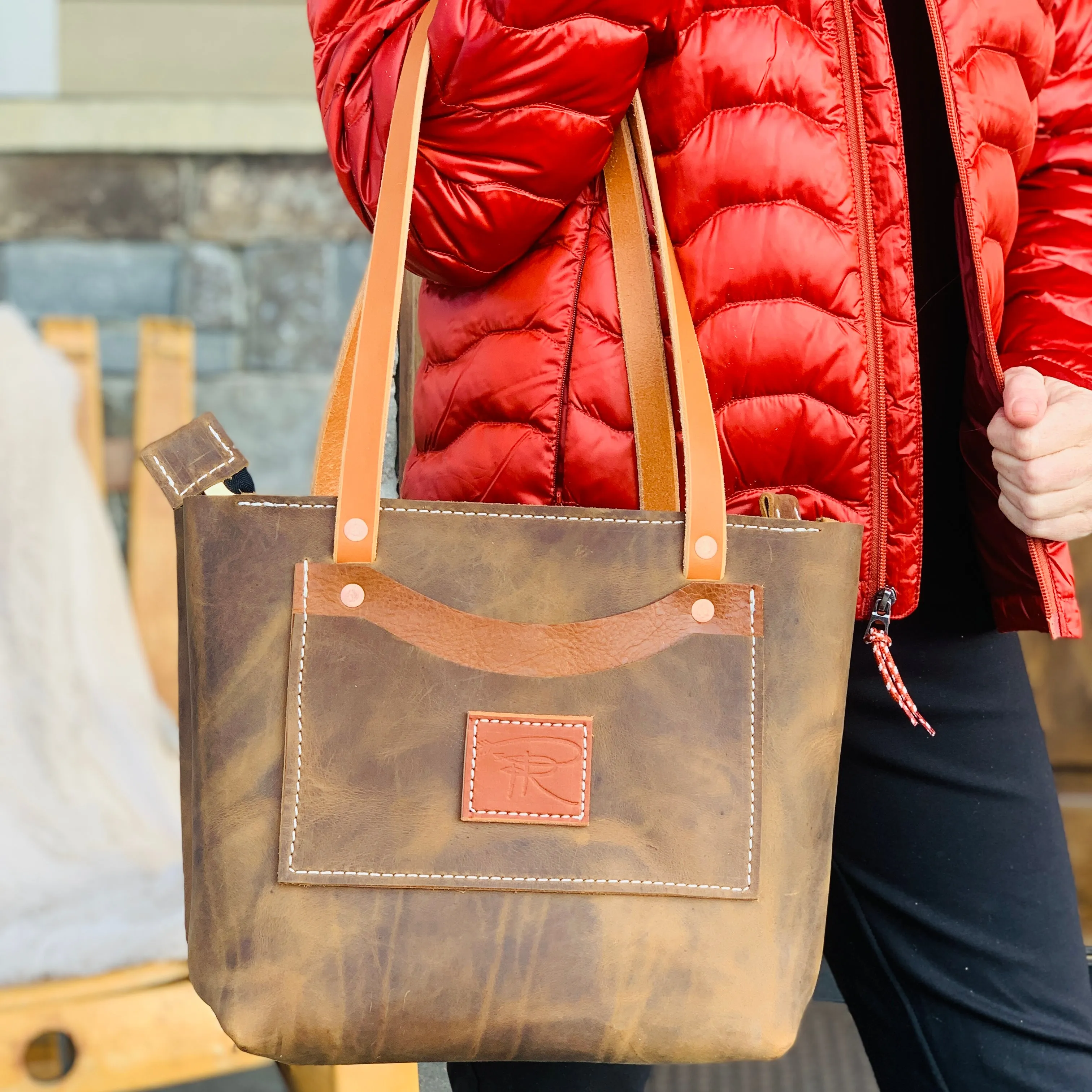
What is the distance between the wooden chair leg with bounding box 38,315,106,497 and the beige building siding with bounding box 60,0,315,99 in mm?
430

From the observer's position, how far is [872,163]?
66 cm

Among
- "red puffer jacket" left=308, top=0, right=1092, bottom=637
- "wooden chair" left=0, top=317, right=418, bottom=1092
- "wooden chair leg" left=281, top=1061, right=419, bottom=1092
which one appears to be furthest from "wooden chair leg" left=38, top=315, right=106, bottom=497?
"red puffer jacket" left=308, top=0, right=1092, bottom=637

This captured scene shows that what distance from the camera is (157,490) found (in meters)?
1.94

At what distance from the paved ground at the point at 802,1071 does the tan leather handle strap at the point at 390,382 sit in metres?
0.91

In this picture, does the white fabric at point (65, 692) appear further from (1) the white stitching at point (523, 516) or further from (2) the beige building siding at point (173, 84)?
(1) the white stitching at point (523, 516)

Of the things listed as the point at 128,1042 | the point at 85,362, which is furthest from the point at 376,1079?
the point at 85,362

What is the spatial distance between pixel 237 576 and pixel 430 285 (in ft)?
0.82

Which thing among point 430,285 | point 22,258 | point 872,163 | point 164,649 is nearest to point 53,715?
point 164,649

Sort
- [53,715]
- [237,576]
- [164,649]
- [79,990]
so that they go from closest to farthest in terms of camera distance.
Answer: [237,576], [79,990], [53,715], [164,649]

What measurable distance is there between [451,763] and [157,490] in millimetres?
1504

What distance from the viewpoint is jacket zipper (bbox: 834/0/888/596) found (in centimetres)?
65

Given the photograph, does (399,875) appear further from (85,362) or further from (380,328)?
(85,362)

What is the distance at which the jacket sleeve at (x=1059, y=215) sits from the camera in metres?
0.72

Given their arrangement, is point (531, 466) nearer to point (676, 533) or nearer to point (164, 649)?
point (676, 533)
